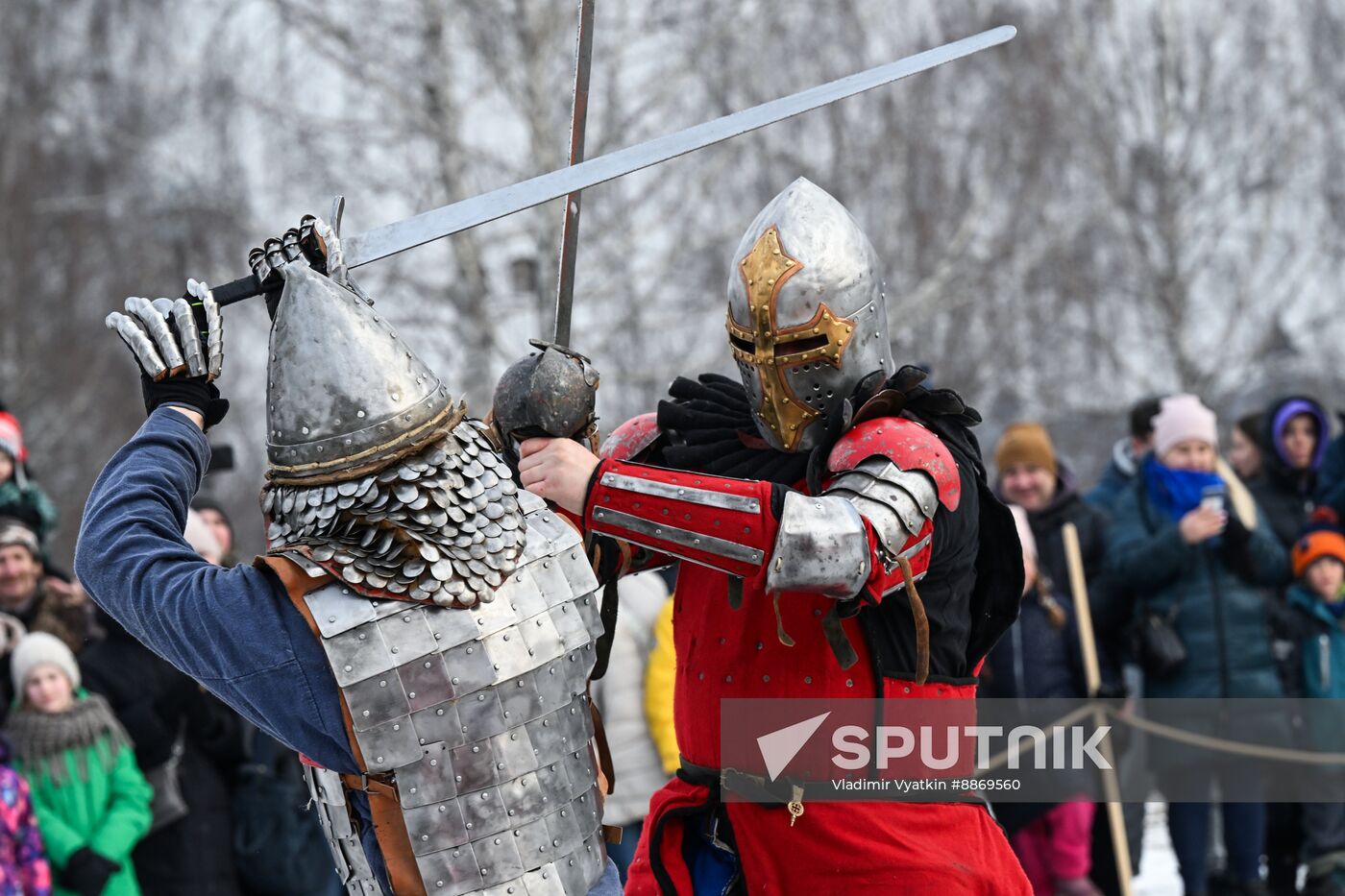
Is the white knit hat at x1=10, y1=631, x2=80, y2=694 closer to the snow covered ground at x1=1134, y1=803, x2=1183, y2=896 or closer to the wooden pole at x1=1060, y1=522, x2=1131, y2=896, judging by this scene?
the wooden pole at x1=1060, y1=522, x2=1131, y2=896

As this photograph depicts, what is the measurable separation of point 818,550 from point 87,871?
3235mm

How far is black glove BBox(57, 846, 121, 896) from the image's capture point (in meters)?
5.07

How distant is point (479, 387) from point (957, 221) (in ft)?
19.0

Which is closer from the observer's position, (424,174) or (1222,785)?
(1222,785)

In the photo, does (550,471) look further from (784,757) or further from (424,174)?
(424,174)

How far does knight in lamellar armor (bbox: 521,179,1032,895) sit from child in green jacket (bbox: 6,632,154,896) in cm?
248

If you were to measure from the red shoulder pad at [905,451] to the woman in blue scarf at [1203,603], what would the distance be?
129 inches

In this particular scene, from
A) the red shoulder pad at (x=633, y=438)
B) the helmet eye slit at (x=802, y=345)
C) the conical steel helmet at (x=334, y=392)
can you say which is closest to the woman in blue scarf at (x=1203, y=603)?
the red shoulder pad at (x=633, y=438)

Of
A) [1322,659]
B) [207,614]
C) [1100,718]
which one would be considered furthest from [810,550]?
[1322,659]

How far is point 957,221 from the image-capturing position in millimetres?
14555

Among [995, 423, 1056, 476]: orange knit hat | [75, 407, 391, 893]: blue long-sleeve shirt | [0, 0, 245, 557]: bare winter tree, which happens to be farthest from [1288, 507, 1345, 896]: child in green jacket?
[0, 0, 245, 557]: bare winter tree

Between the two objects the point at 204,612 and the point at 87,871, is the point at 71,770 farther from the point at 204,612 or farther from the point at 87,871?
the point at 204,612

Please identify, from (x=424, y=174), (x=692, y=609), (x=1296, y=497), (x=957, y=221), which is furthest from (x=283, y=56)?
(x=692, y=609)

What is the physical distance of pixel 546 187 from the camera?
308cm
